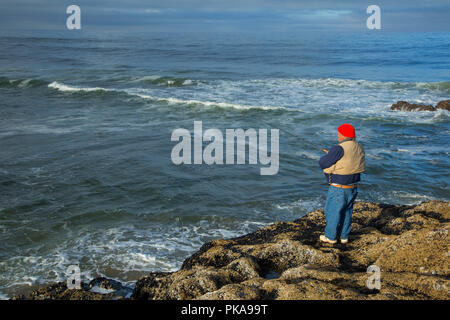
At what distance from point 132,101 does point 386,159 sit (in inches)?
542

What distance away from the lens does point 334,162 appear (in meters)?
5.11

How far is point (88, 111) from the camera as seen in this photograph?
18719mm

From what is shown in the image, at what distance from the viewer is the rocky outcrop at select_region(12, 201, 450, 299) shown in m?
3.95

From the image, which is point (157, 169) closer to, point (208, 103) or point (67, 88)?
point (208, 103)

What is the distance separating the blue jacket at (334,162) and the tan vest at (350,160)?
0.06 m

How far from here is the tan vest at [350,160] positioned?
5074 millimetres

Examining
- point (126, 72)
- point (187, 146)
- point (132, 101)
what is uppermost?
point (126, 72)

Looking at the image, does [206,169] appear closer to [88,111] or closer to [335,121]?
[335,121]

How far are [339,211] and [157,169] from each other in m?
6.54

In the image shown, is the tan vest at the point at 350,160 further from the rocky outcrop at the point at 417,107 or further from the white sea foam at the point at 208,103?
the rocky outcrop at the point at 417,107

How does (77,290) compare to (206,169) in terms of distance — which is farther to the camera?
(206,169)

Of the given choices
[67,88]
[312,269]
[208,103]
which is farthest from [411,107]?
[67,88]

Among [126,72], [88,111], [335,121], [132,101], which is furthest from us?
[126,72]
